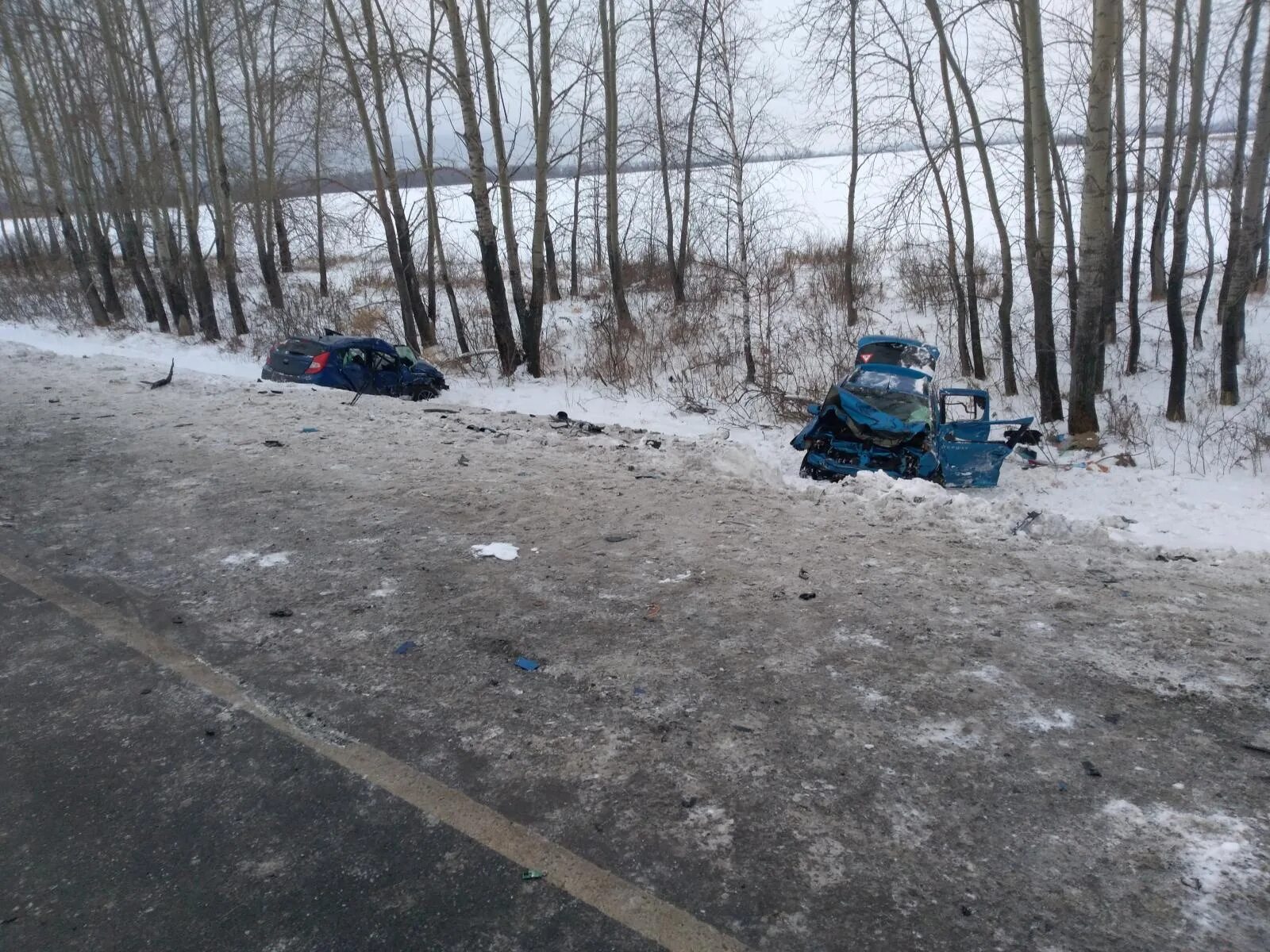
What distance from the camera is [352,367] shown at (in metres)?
12.9

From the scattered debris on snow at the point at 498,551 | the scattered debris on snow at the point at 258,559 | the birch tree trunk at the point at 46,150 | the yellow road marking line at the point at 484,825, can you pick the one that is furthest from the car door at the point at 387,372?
the birch tree trunk at the point at 46,150

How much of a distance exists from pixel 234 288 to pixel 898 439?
20380 mm

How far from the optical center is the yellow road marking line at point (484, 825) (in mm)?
2324

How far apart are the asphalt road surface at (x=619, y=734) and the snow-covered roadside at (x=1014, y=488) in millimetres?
453

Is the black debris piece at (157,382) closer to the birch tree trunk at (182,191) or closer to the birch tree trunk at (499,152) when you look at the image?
the birch tree trunk at (499,152)

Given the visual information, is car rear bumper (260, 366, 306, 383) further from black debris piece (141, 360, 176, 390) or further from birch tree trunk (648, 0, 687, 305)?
birch tree trunk (648, 0, 687, 305)

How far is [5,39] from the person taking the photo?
2117 cm

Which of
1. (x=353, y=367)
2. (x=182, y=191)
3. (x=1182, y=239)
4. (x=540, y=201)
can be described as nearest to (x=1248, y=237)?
(x=1182, y=239)

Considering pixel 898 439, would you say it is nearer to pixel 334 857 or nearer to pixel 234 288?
pixel 334 857

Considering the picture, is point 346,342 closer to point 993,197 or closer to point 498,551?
point 498,551

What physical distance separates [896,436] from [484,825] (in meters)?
6.93

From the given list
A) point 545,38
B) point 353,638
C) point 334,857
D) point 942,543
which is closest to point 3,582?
point 353,638

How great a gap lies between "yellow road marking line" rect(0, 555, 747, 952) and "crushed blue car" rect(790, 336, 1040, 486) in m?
6.47

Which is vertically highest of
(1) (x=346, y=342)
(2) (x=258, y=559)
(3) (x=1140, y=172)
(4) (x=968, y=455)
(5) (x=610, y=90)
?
(5) (x=610, y=90)
